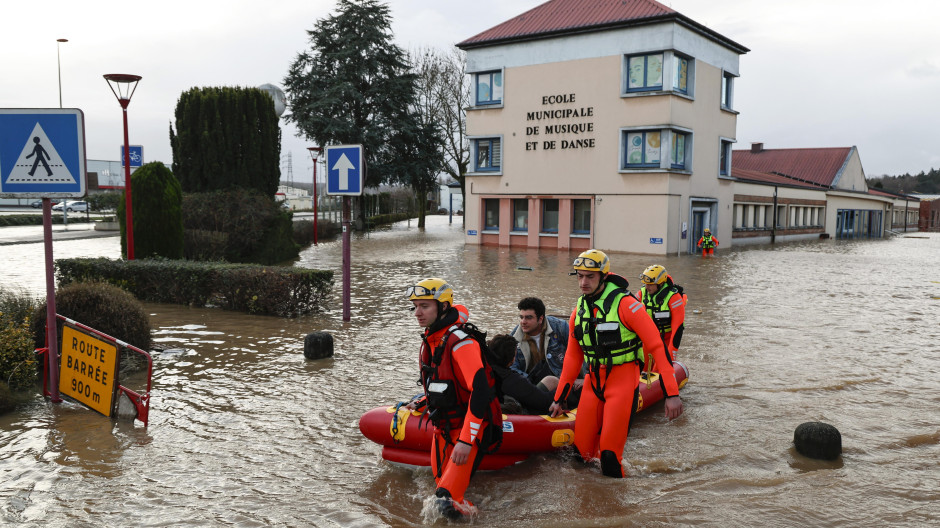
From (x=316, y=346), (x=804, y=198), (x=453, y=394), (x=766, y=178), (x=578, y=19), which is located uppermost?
(x=578, y=19)

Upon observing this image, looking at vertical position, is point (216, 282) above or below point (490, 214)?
below

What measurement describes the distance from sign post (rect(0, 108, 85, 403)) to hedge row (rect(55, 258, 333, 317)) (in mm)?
5621

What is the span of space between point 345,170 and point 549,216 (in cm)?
2222

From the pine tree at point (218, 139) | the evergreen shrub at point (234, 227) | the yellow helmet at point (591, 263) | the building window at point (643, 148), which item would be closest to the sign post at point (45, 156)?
the yellow helmet at point (591, 263)

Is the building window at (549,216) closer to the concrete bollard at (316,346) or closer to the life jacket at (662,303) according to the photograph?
the concrete bollard at (316,346)

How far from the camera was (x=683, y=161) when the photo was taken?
101 ft

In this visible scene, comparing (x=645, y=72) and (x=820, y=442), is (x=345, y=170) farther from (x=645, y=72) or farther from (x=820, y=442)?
(x=645, y=72)

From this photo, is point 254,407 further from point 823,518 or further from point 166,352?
point 823,518

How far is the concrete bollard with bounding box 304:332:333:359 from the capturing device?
9664 mm

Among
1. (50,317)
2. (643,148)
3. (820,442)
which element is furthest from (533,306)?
(643,148)

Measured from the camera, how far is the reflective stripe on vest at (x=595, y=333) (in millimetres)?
5578

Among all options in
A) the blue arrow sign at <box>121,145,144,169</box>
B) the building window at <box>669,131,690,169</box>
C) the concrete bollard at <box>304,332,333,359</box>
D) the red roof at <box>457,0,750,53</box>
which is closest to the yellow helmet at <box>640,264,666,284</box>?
the concrete bollard at <box>304,332,333,359</box>

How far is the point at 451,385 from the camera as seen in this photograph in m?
4.84

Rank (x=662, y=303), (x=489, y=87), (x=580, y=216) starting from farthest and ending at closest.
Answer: (x=489, y=87)
(x=580, y=216)
(x=662, y=303)
